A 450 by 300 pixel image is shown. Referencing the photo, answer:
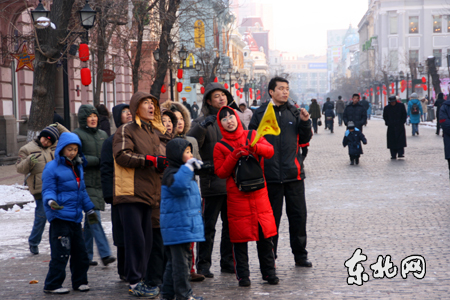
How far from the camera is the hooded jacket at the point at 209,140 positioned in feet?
19.5

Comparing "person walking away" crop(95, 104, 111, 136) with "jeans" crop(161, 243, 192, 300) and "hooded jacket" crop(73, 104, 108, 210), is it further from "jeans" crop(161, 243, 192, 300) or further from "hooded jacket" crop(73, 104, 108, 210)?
"jeans" crop(161, 243, 192, 300)

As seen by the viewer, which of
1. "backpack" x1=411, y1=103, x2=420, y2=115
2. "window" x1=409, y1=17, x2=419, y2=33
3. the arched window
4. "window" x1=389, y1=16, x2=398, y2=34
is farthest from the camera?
"window" x1=389, y1=16, x2=398, y2=34

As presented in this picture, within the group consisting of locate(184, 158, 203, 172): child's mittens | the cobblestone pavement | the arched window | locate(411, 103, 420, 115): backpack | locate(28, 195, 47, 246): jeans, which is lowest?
the cobblestone pavement

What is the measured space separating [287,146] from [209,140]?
769 mm

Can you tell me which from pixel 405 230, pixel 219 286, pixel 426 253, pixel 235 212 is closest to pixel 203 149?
pixel 235 212

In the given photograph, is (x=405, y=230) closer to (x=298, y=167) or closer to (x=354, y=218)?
(x=354, y=218)

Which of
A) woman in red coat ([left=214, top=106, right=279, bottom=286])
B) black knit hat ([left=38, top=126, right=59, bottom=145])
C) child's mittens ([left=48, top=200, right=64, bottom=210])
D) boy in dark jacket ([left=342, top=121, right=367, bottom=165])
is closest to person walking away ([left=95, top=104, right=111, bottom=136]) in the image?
black knit hat ([left=38, top=126, right=59, bottom=145])

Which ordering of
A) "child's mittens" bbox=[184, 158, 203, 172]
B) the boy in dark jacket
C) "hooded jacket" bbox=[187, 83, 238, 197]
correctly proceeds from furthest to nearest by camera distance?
the boy in dark jacket → "hooded jacket" bbox=[187, 83, 238, 197] → "child's mittens" bbox=[184, 158, 203, 172]

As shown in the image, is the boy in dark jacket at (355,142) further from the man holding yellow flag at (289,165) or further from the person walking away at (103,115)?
the man holding yellow flag at (289,165)

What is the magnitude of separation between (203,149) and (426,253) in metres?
2.57

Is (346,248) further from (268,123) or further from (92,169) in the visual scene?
(92,169)

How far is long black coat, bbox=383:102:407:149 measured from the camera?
1705 centimetres

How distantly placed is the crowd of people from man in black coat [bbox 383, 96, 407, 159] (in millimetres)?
11227

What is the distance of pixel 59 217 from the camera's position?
5684 mm
